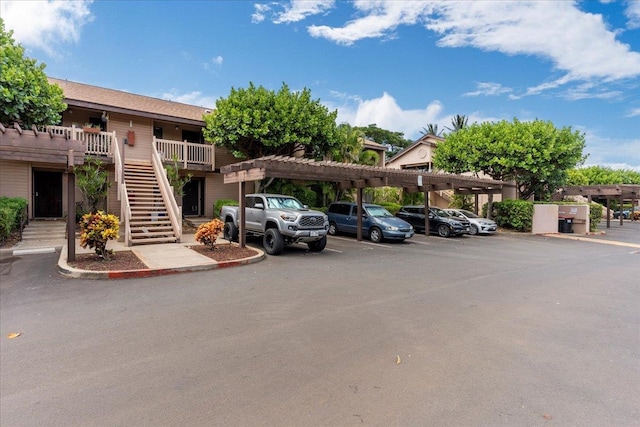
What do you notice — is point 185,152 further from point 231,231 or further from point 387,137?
point 387,137

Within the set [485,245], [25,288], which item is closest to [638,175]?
[485,245]

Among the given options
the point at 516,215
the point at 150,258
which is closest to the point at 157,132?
the point at 150,258

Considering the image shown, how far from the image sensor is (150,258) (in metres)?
9.19

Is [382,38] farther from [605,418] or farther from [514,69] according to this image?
[605,418]

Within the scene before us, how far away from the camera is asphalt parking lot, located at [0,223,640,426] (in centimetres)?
279

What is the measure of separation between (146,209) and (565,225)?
77.3 ft

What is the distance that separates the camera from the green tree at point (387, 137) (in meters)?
55.3

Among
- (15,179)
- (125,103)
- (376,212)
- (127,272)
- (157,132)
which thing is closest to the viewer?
(127,272)

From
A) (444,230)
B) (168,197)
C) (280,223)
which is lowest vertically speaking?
(444,230)

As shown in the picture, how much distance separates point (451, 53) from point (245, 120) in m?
12.5

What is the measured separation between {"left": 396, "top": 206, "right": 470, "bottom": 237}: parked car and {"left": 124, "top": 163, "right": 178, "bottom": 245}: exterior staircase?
12733 millimetres

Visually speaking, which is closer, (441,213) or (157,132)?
(441,213)

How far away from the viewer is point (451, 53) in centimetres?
1981

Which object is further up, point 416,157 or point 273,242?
point 416,157
